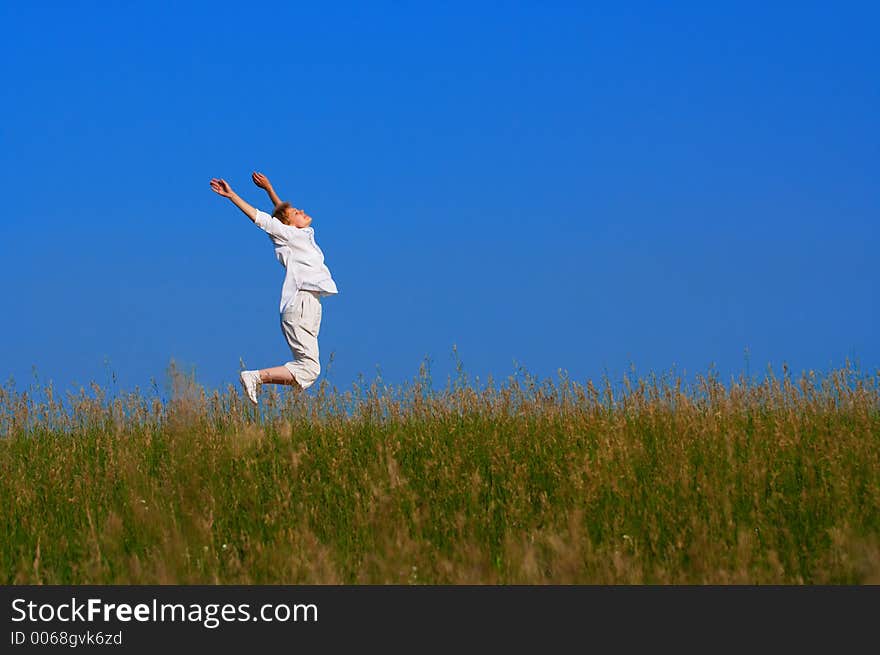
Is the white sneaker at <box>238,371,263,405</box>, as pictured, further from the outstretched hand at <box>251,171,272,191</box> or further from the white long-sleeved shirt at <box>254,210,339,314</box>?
the outstretched hand at <box>251,171,272,191</box>

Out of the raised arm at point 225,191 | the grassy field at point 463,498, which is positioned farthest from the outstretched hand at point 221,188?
the grassy field at point 463,498

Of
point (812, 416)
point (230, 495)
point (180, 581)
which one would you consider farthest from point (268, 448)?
point (812, 416)

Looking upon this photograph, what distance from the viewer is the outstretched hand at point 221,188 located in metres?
8.88

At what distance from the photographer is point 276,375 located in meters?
9.16

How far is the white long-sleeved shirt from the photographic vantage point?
9172 mm

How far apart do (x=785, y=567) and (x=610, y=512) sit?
0.99 m

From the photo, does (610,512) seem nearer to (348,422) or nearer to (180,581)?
(180,581)

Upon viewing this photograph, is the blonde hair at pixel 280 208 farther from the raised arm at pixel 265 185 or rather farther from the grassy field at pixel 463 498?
the grassy field at pixel 463 498

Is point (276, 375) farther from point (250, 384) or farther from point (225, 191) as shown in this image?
point (225, 191)

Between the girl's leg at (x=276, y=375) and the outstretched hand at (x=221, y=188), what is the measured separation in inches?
72.1

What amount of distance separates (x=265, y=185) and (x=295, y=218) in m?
0.47

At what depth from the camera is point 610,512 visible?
5.14m
